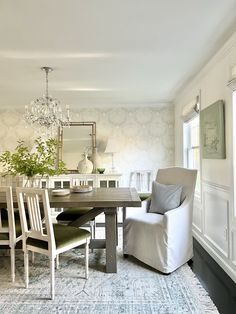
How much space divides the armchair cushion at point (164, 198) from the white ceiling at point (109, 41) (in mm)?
1481

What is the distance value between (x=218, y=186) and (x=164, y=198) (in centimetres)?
62

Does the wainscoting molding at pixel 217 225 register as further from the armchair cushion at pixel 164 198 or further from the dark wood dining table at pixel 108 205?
the dark wood dining table at pixel 108 205

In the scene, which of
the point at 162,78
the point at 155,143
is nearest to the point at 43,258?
the point at 162,78

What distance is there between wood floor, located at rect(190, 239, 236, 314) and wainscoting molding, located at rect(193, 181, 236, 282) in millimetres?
67

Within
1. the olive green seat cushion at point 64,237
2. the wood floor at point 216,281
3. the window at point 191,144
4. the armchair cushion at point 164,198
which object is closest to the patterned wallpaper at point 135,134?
the window at point 191,144

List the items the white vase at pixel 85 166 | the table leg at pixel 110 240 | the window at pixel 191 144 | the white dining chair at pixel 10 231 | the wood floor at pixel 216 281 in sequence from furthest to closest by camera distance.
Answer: the white vase at pixel 85 166 → the window at pixel 191 144 → the table leg at pixel 110 240 → the white dining chair at pixel 10 231 → the wood floor at pixel 216 281

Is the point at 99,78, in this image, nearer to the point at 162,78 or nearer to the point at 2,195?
the point at 162,78

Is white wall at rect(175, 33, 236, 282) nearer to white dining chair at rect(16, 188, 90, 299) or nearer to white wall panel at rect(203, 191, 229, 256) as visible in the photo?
white wall panel at rect(203, 191, 229, 256)

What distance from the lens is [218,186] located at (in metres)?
3.19

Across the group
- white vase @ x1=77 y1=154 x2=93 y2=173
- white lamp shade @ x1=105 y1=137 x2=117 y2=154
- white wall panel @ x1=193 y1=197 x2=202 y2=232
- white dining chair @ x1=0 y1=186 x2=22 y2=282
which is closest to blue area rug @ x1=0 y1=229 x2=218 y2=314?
white dining chair @ x1=0 y1=186 x2=22 y2=282

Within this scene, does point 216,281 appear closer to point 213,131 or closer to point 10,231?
point 213,131

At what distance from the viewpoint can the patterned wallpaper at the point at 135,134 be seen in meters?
5.85

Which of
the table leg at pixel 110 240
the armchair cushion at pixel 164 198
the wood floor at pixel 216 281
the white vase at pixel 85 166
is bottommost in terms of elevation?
the wood floor at pixel 216 281

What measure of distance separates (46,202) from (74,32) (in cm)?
152
